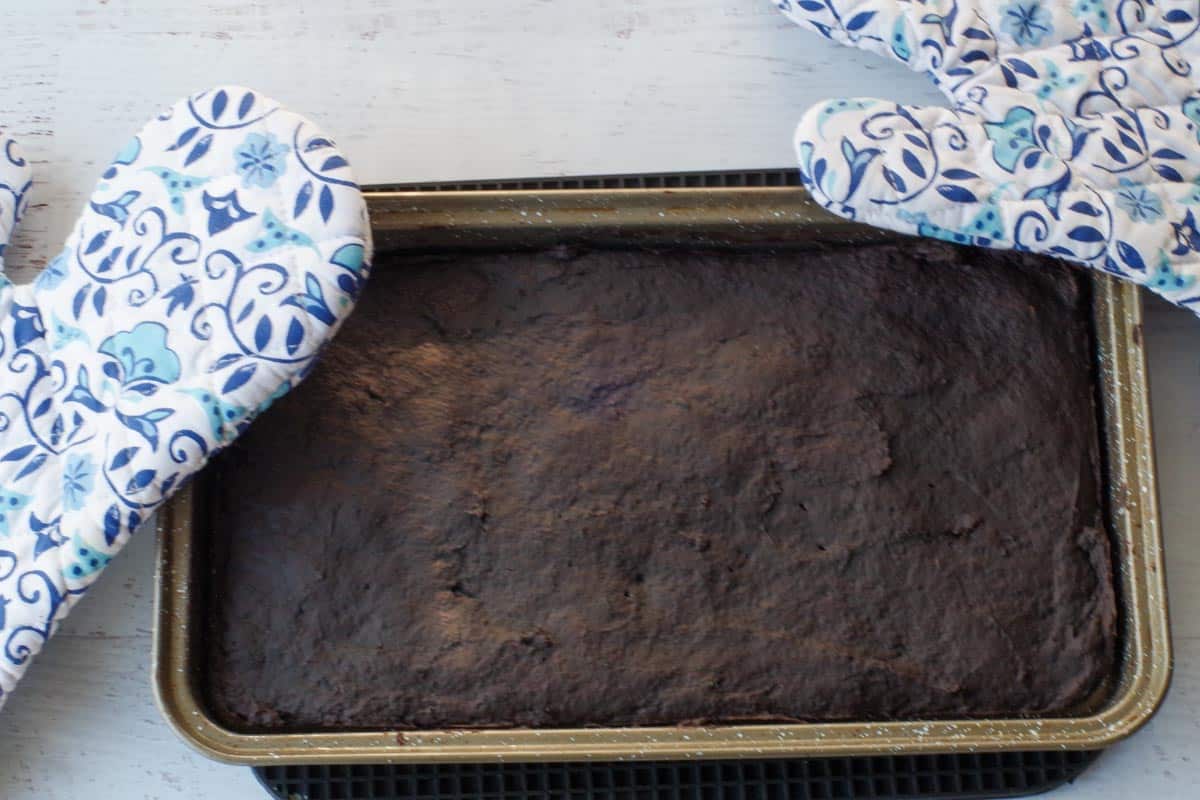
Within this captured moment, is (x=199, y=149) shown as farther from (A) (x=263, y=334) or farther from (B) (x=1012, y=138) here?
(B) (x=1012, y=138)

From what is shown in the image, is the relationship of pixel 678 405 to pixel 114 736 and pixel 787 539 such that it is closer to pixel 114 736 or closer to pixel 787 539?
pixel 787 539

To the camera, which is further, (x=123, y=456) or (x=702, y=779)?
(x=702, y=779)

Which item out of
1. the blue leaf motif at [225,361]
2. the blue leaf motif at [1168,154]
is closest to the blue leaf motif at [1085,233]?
the blue leaf motif at [1168,154]

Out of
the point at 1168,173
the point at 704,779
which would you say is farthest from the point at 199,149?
the point at 1168,173

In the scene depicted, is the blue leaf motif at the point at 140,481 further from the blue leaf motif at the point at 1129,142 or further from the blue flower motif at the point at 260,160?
the blue leaf motif at the point at 1129,142

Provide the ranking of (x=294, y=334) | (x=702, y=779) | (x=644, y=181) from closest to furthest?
(x=294, y=334)
(x=702, y=779)
(x=644, y=181)

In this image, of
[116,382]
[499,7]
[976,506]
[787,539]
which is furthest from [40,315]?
[976,506]

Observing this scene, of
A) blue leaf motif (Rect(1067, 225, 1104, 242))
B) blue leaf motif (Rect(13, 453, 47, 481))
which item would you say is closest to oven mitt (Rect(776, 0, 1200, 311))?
blue leaf motif (Rect(1067, 225, 1104, 242))

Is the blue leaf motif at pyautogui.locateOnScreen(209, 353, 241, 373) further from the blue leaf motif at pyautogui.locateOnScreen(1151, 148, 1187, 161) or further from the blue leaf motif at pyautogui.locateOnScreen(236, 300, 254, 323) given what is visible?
the blue leaf motif at pyautogui.locateOnScreen(1151, 148, 1187, 161)
